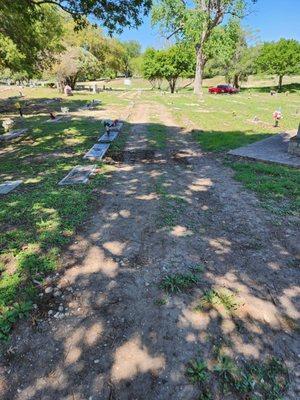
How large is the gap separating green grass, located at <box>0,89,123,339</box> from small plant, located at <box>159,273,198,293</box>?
1.89m

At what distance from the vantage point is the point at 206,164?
10547mm

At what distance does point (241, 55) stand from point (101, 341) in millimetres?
58176

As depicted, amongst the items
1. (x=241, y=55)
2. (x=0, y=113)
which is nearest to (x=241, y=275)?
(x=0, y=113)

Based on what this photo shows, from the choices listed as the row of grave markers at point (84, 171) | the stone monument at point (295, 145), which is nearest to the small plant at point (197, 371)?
the row of grave markers at point (84, 171)

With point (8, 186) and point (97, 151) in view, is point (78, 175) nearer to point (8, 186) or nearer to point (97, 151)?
point (8, 186)

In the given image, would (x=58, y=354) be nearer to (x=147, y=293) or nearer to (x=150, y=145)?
(x=147, y=293)

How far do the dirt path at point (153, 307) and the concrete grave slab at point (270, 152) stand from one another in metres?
3.64

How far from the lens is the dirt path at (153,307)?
10.5 ft

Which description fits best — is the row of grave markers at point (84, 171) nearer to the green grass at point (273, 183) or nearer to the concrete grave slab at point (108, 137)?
the concrete grave slab at point (108, 137)

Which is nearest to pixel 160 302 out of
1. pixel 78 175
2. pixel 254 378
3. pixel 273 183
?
pixel 254 378

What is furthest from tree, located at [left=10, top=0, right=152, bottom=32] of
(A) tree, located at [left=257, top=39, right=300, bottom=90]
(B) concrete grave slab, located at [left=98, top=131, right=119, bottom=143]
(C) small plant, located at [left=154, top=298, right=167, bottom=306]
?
(A) tree, located at [left=257, top=39, right=300, bottom=90]

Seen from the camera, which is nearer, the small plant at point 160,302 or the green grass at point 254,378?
the green grass at point 254,378

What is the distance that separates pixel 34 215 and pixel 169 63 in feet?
166

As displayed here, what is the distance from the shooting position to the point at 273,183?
823 cm
